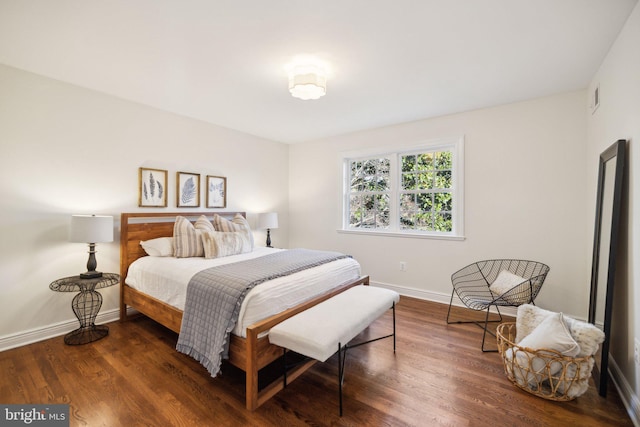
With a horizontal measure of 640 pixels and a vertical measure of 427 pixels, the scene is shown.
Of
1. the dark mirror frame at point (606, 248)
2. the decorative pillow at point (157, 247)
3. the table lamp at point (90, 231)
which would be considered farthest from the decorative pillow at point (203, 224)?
the dark mirror frame at point (606, 248)

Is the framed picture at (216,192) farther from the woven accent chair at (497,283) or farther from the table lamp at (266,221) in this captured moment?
the woven accent chair at (497,283)

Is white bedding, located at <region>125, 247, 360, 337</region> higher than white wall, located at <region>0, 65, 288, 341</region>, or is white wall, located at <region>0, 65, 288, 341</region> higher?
white wall, located at <region>0, 65, 288, 341</region>

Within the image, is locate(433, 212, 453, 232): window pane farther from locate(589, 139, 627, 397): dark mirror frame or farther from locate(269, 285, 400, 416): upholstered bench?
locate(269, 285, 400, 416): upholstered bench

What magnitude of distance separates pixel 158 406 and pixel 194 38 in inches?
97.5

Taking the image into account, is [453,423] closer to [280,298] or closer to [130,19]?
[280,298]

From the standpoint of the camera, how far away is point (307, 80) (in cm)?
232

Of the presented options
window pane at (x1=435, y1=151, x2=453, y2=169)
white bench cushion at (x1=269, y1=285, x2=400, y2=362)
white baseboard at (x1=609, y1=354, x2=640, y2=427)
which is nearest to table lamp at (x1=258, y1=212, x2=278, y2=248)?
white bench cushion at (x1=269, y1=285, x2=400, y2=362)

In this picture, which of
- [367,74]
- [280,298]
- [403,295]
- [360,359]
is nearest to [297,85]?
[367,74]

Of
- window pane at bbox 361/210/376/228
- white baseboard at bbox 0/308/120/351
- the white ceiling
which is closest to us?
the white ceiling

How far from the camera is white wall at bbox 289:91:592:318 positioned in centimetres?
288

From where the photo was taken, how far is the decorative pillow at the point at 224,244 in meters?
3.06

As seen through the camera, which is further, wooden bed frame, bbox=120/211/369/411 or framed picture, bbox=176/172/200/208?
framed picture, bbox=176/172/200/208

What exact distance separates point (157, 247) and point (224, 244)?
72 cm

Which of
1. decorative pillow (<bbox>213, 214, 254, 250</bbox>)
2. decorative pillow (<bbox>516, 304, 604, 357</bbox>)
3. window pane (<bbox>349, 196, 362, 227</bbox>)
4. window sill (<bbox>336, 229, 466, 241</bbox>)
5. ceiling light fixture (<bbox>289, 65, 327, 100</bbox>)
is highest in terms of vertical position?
ceiling light fixture (<bbox>289, 65, 327, 100</bbox>)
